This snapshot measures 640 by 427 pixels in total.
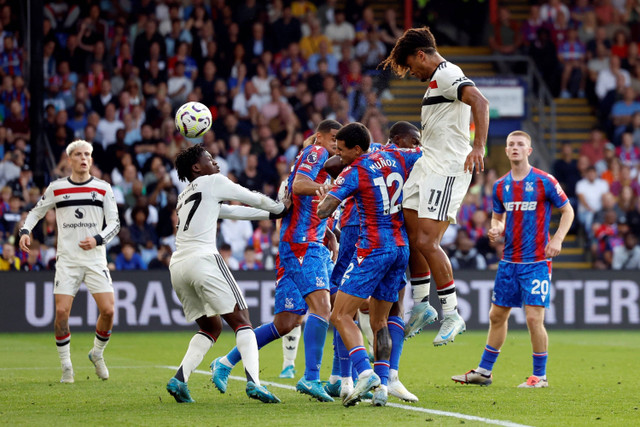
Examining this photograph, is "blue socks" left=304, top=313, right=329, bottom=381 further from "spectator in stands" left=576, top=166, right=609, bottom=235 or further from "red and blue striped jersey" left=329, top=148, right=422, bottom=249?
"spectator in stands" left=576, top=166, right=609, bottom=235

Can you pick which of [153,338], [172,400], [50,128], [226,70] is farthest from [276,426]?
[226,70]

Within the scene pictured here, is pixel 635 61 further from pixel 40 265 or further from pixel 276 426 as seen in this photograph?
pixel 276 426

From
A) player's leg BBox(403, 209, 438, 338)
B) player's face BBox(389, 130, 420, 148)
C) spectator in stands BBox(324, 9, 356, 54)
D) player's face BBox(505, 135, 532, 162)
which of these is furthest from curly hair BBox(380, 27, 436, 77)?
spectator in stands BBox(324, 9, 356, 54)

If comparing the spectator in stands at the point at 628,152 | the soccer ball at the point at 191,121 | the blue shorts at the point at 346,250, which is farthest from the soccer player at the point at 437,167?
the spectator in stands at the point at 628,152

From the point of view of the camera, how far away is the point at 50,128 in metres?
20.1

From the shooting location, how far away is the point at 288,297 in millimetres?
9258

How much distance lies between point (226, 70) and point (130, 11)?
2.58 metres

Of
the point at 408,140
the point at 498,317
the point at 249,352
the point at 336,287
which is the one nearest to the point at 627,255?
the point at 498,317

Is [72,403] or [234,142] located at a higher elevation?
[234,142]

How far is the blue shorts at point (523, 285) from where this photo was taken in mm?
10164

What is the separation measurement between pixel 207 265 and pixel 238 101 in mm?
13363

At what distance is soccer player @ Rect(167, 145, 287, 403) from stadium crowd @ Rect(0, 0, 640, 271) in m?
9.00

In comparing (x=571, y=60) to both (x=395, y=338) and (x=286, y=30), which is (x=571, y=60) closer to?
(x=286, y=30)

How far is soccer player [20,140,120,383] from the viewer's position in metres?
10.9
